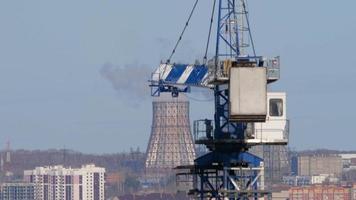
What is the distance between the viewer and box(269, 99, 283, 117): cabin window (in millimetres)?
50219

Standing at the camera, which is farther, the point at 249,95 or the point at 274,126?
the point at 274,126

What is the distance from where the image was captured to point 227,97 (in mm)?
50281

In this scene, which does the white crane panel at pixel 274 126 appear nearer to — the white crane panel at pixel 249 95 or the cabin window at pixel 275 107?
the cabin window at pixel 275 107

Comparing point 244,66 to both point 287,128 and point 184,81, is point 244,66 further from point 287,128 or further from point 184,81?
point 184,81

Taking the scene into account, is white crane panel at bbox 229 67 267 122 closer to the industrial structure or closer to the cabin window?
the cabin window

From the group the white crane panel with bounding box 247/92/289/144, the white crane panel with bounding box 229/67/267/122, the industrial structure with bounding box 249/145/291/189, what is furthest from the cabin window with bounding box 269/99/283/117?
the industrial structure with bounding box 249/145/291/189

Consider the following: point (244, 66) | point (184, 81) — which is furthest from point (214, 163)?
point (184, 81)

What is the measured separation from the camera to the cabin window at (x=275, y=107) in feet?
165

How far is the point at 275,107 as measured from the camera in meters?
50.5

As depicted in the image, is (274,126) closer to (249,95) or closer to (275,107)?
(275,107)

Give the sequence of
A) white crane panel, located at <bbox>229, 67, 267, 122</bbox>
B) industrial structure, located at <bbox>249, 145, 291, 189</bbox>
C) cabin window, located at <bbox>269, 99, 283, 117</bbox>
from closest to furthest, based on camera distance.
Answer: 1. white crane panel, located at <bbox>229, 67, 267, 122</bbox>
2. cabin window, located at <bbox>269, 99, 283, 117</bbox>
3. industrial structure, located at <bbox>249, 145, 291, 189</bbox>

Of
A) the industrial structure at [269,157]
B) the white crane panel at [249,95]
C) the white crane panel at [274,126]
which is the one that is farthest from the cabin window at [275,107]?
the industrial structure at [269,157]

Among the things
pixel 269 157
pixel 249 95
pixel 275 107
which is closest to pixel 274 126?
pixel 275 107

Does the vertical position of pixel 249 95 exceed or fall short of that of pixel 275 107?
it exceeds it
